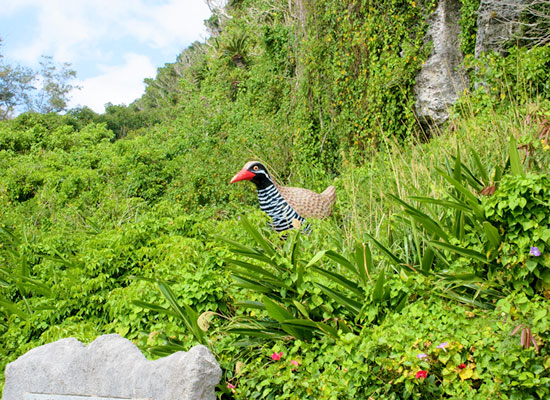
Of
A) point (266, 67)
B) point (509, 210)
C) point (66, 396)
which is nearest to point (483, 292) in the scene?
point (509, 210)

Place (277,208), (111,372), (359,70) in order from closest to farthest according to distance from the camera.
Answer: (111,372) → (277,208) → (359,70)

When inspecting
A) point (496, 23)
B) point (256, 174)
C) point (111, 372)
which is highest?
point (496, 23)

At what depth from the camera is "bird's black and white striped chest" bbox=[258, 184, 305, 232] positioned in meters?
4.70

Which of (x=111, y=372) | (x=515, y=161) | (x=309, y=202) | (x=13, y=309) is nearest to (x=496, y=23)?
(x=309, y=202)

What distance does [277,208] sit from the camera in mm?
4789

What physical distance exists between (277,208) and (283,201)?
96 mm

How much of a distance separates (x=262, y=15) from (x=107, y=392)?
1270cm

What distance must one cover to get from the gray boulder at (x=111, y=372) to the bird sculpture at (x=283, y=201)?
7.56 feet

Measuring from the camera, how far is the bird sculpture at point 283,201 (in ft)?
15.6

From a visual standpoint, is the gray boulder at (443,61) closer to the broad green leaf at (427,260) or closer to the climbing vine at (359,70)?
the climbing vine at (359,70)

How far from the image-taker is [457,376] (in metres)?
2.16

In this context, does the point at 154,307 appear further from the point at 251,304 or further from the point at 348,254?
the point at 348,254

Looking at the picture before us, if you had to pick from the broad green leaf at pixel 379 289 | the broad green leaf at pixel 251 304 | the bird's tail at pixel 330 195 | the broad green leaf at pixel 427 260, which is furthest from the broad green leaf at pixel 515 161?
the bird's tail at pixel 330 195

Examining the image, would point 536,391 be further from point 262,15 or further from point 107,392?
point 262,15
